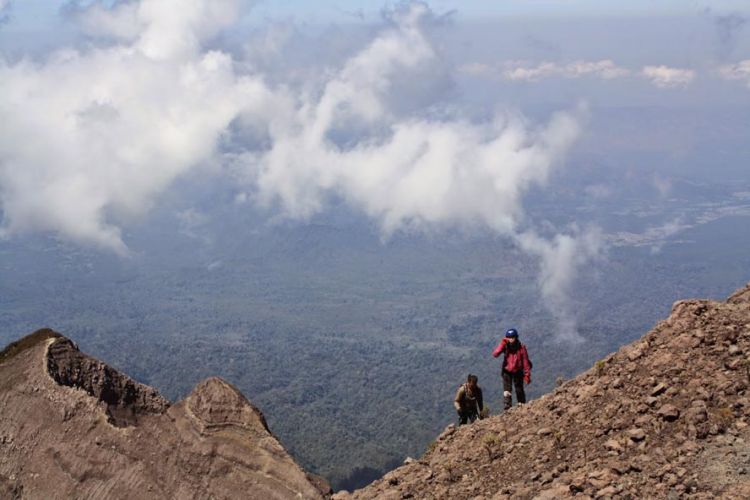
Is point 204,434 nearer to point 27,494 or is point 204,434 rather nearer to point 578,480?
point 27,494

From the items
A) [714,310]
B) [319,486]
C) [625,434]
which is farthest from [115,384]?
[714,310]

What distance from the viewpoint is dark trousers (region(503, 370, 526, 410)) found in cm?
2064

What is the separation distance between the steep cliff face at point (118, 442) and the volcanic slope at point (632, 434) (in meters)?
4.40

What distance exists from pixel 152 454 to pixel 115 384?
1.27m

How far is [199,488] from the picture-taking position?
9664mm

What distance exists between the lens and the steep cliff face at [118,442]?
9602 millimetres

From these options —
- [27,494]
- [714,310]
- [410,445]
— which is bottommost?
[27,494]

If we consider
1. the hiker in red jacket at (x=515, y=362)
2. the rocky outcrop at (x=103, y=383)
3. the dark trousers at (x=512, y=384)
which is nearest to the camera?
the rocky outcrop at (x=103, y=383)

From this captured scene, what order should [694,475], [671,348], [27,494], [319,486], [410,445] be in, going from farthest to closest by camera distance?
[410,445]
[671,348]
[694,475]
[319,486]
[27,494]

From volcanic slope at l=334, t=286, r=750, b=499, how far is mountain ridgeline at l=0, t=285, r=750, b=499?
0.03m

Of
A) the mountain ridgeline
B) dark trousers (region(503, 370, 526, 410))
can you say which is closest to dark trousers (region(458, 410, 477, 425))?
dark trousers (region(503, 370, 526, 410))

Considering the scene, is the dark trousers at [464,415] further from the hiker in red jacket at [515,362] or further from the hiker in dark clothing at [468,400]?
the hiker in red jacket at [515,362]

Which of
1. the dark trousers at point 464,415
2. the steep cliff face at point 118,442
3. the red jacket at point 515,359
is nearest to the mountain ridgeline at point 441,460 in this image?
the steep cliff face at point 118,442

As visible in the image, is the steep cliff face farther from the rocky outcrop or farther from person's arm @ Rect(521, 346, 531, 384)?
person's arm @ Rect(521, 346, 531, 384)
